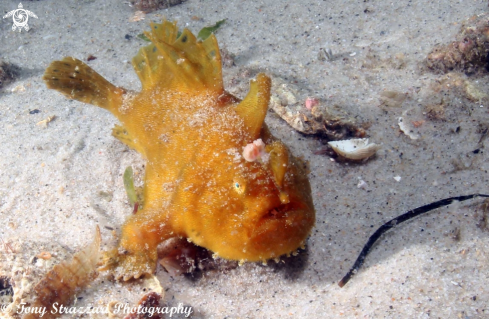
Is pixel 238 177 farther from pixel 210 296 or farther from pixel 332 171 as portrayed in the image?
pixel 332 171

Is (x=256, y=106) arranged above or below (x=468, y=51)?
above

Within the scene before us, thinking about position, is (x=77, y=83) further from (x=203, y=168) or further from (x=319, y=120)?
(x=319, y=120)

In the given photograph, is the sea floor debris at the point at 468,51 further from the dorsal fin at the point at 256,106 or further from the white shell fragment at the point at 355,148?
the dorsal fin at the point at 256,106

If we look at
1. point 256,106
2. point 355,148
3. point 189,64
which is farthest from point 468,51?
point 189,64

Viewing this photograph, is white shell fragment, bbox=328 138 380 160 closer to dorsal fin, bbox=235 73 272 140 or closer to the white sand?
the white sand

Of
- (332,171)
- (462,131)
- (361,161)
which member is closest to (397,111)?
(462,131)

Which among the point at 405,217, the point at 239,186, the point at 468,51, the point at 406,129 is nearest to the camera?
the point at 239,186

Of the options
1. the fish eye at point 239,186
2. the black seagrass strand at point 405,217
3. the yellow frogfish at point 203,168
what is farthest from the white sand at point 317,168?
the fish eye at point 239,186

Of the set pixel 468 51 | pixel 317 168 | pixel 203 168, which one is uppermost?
pixel 468 51
